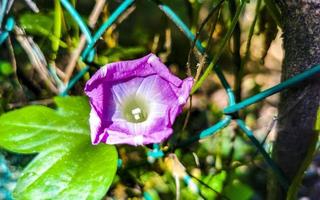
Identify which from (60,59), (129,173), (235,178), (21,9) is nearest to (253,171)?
(235,178)

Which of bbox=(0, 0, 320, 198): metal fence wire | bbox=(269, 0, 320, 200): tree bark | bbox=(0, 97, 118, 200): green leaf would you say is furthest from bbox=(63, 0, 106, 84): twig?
bbox=(269, 0, 320, 200): tree bark

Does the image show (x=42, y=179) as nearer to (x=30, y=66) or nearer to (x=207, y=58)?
(x=207, y=58)

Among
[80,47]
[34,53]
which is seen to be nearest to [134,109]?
[80,47]

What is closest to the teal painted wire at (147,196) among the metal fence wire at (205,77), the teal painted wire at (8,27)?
the metal fence wire at (205,77)

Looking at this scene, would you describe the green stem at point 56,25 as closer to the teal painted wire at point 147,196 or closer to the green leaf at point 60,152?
the green leaf at point 60,152

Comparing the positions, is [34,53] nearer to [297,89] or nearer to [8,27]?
[8,27]

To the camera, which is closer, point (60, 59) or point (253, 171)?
point (60, 59)
